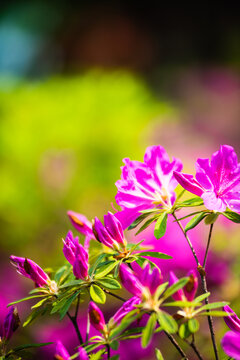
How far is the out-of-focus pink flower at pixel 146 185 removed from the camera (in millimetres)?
809

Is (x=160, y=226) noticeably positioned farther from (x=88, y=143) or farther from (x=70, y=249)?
(x=88, y=143)

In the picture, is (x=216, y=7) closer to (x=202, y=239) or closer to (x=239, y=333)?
(x=202, y=239)

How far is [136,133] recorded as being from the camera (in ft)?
10.8

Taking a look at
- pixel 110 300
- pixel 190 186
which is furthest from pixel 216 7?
pixel 190 186

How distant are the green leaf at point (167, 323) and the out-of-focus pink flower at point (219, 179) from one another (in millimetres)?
205

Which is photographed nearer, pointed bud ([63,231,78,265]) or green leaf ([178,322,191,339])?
green leaf ([178,322,191,339])

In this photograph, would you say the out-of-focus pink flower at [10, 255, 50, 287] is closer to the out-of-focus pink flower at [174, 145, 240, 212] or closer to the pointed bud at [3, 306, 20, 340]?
the pointed bud at [3, 306, 20, 340]

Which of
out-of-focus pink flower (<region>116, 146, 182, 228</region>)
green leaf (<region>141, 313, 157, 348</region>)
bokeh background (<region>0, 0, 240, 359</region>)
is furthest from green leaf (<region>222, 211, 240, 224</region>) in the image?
bokeh background (<region>0, 0, 240, 359</region>)

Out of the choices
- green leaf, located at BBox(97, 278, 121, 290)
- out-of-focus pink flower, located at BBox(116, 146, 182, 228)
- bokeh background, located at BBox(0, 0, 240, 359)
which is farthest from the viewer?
bokeh background, located at BBox(0, 0, 240, 359)

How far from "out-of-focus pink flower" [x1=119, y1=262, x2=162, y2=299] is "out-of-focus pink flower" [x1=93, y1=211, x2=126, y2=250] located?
81 mm

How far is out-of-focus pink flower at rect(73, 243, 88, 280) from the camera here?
0.72 meters

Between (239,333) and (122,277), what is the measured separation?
175 mm

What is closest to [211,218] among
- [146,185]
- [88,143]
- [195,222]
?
[195,222]

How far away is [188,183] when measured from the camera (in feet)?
2.48
